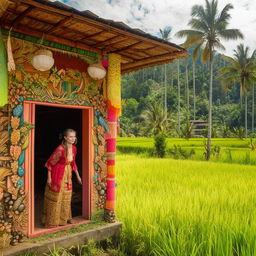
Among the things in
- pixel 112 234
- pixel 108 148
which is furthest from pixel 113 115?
pixel 112 234

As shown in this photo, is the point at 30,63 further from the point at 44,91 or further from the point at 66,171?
the point at 66,171

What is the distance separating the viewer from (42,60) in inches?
136

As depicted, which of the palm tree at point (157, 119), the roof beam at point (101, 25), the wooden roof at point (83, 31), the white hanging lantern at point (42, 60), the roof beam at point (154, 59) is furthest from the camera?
the palm tree at point (157, 119)

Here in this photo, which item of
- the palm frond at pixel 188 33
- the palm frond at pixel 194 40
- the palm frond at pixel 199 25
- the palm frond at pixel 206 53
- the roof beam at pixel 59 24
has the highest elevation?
the palm frond at pixel 199 25

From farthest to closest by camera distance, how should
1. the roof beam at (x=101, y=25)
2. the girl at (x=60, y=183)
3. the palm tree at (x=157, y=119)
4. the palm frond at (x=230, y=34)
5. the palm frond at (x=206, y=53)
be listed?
Result: the palm tree at (x=157, y=119)
the palm frond at (x=206, y=53)
the palm frond at (x=230, y=34)
the girl at (x=60, y=183)
the roof beam at (x=101, y=25)

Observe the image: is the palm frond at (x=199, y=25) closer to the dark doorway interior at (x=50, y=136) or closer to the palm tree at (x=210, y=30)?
the palm tree at (x=210, y=30)

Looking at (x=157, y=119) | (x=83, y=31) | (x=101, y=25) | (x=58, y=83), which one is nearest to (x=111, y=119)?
(x=58, y=83)

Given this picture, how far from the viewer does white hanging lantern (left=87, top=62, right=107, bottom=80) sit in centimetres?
411

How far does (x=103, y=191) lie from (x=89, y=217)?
0.44m

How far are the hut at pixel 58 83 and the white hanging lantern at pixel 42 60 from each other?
12 millimetres

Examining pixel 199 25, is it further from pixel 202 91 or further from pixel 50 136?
pixel 202 91

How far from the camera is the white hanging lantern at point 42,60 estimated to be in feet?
11.4

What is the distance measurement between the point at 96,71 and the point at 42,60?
34.7 inches

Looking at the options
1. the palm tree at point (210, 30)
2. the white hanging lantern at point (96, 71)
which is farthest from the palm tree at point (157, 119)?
the white hanging lantern at point (96, 71)
